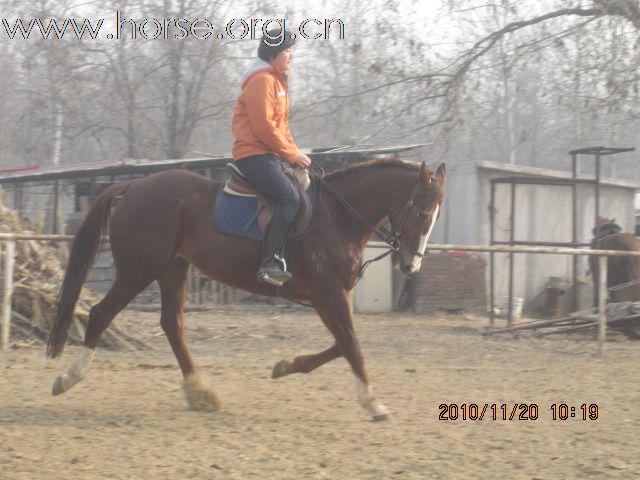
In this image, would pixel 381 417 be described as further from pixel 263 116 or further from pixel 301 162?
pixel 263 116

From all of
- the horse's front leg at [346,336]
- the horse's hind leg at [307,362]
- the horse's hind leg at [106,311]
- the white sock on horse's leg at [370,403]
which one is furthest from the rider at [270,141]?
the horse's hind leg at [106,311]

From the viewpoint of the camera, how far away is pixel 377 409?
6133 millimetres

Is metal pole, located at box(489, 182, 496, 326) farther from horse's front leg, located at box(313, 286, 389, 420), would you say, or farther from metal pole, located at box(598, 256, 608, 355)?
horse's front leg, located at box(313, 286, 389, 420)

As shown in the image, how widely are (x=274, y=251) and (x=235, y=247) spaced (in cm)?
38

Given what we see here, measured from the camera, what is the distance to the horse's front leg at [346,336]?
6164mm

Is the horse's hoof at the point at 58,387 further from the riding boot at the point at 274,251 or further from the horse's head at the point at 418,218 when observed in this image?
the horse's head at the point at 418,218

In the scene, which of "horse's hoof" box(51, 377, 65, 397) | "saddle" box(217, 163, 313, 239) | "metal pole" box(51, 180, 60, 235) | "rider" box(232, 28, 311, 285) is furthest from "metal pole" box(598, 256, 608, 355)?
"metal pole" box(51, 180, 60, 235)

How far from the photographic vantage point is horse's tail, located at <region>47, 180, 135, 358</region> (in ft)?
22.6

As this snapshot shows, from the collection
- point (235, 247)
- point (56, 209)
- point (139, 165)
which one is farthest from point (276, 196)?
point (56, 209)

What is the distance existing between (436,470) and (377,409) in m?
1.28

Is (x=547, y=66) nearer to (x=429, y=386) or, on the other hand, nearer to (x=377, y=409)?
(x=429, y=386)

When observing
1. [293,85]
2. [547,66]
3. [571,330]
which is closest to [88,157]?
[293,85]

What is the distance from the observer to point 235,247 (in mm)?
6598

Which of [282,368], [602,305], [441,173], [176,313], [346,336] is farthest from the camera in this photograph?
[602,305]
